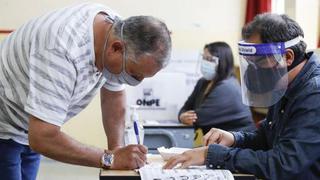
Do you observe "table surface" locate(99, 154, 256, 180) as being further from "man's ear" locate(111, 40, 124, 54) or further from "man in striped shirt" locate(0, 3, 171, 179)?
"man's ear" locate(111, 40, 124, 54)

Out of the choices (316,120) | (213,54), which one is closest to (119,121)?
(316,120)

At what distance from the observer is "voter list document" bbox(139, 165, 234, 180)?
1271 millimetres

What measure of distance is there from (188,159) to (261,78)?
36cm

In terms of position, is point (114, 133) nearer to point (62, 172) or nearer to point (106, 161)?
point (106, 161)

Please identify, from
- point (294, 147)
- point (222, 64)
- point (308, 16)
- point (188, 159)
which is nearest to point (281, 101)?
point (294, 147)

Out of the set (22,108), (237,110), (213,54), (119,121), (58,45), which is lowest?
(237,110)

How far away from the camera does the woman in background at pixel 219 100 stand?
9.77 ft

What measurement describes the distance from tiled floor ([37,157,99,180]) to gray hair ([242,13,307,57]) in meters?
2.37

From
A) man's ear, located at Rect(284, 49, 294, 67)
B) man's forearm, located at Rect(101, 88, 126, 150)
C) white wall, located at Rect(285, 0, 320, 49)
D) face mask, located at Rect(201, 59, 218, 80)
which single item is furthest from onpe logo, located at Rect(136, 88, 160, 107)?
man's ear, located at Rect(284, 49, 294, 67)

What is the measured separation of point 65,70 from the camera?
123cm

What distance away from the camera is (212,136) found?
165 cm

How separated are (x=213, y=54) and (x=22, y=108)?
1996 mm

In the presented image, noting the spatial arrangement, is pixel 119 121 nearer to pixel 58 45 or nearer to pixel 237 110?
pixel 58 45

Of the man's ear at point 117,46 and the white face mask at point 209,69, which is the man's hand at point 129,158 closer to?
the man's ear at point 117,46
